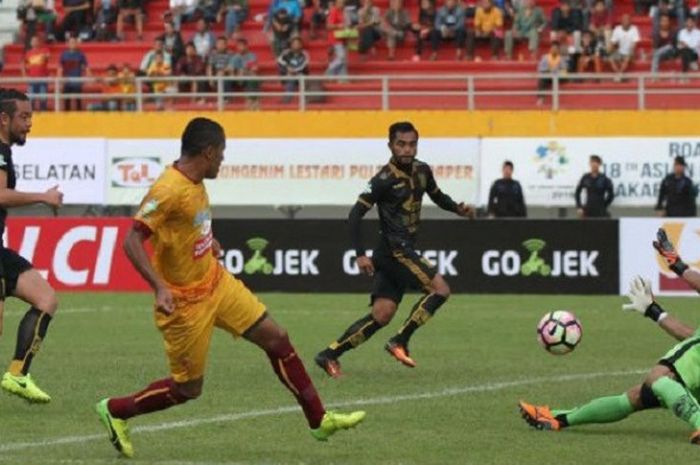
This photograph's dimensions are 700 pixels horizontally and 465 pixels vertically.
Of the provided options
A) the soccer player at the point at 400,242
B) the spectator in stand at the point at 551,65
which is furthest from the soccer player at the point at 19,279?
the spectator in stand at the point at 551,65

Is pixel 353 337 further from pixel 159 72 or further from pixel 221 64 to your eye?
pixel 159 72

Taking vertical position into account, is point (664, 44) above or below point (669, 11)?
below

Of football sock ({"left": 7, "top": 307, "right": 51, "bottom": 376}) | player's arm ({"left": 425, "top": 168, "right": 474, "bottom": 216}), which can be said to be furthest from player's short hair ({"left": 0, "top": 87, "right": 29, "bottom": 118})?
player's arm ({"left": 425, "top": 168, "right": 474, "bottom": 216})

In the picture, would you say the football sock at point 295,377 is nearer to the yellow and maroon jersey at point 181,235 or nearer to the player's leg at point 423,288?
the yellow and maroon jersey at point 181,235

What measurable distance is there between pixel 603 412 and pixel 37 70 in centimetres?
2530

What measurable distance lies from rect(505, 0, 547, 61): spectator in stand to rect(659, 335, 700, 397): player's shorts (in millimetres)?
23165

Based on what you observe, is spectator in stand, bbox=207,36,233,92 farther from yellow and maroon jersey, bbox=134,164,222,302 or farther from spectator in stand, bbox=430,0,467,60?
yellow and maroon jersey, bbox=134,164,222,302

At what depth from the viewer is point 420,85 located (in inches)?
1352

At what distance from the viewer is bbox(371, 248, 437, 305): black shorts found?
15.7 m

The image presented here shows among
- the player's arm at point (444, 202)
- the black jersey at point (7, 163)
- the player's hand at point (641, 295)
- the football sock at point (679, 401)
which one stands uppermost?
the black jersey at point (7, 163)

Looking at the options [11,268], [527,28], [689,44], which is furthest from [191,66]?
[11,268]

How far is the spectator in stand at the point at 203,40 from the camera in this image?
116 ft

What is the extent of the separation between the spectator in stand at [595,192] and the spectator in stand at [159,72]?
869 centimetres

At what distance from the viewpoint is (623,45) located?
109ft
